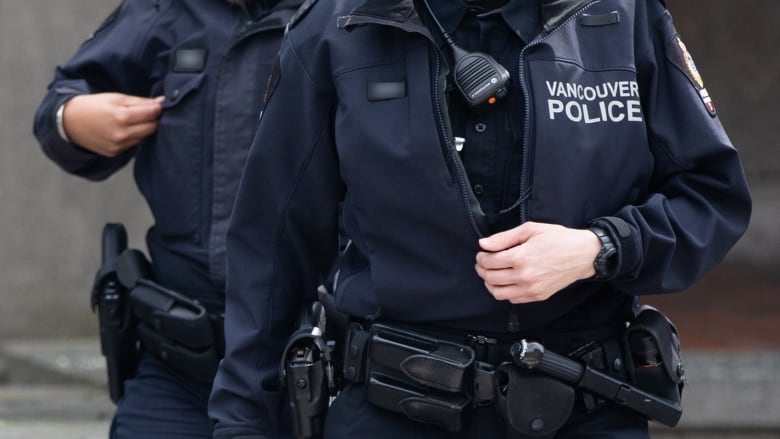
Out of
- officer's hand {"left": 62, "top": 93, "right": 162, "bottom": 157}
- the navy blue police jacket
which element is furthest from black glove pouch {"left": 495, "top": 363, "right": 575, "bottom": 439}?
officer's hand {"left": 62, "top": 93, "right": 162, "bottom": 157}

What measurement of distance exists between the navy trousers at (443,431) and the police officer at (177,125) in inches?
33.3

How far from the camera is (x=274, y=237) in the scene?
2.71 m

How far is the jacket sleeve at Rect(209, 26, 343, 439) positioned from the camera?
2.62m

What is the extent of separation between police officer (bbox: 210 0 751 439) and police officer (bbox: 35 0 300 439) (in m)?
0.79

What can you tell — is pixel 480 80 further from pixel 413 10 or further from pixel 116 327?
pixel 116 327

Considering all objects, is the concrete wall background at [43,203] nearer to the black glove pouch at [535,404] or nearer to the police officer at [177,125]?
the police officer at [177,125]

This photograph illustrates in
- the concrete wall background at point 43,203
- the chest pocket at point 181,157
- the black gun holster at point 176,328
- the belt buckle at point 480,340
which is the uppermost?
the belt buckle at point 480,340

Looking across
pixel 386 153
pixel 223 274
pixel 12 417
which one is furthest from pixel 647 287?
pixel 12 417

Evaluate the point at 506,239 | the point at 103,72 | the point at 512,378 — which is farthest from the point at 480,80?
the point at 103,72

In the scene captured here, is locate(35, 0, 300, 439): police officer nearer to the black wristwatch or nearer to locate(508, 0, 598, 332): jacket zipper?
locate(508, 0, 598, 332): jacket zipper

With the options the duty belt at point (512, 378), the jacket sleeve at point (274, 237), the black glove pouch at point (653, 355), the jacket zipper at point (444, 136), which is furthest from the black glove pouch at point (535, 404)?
the jacket sleeve at point (274, 237)

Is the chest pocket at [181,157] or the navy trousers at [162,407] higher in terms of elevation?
the chest pocket at [181,157]

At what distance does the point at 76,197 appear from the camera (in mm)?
5988

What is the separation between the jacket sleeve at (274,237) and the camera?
2625 mm
